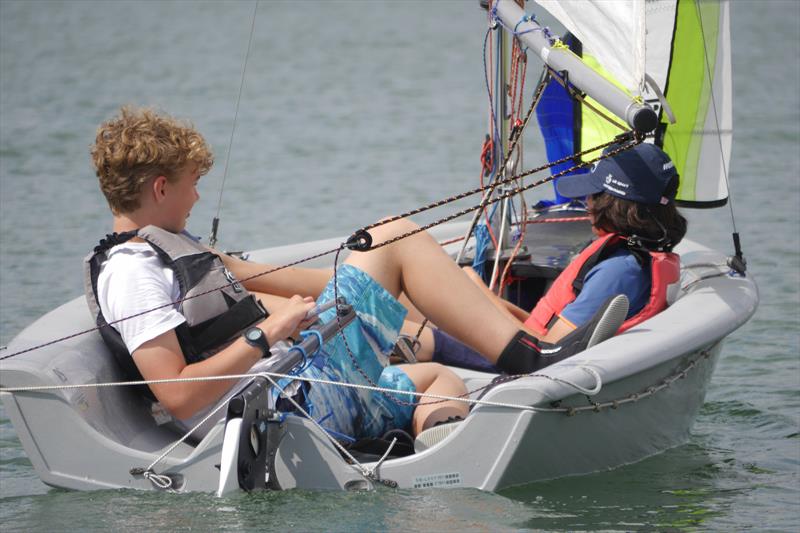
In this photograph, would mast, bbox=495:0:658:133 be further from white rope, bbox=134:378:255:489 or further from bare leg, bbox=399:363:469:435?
white rope, bbox=134:378:255:489

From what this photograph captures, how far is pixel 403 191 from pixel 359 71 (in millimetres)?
6524

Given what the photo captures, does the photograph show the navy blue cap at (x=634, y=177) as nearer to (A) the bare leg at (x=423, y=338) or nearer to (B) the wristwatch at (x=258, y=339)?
(A) the bare leg at (x=423, y=338)

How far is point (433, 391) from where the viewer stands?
10.5 feet

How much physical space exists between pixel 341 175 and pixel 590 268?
6.44m

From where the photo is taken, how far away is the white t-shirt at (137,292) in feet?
9.16

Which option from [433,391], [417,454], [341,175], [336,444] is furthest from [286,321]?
[341,175]

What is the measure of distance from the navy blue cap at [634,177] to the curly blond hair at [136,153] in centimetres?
115

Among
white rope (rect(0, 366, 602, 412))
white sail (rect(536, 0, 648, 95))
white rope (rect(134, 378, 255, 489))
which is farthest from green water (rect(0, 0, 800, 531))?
white sail (rect(536, 0, 648, 95))

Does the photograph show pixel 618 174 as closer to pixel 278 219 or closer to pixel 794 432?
pixel 794 432

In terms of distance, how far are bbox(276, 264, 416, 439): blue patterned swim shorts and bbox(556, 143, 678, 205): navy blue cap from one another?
0.77 metres

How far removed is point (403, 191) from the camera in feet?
29.9

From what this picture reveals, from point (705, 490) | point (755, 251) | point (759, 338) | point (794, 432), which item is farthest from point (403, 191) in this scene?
point (705, 490)

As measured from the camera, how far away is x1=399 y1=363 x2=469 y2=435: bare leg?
10.2 ft

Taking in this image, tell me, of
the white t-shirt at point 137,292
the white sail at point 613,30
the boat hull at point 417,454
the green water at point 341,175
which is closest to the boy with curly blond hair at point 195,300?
the white t-shirt at point 137,292
